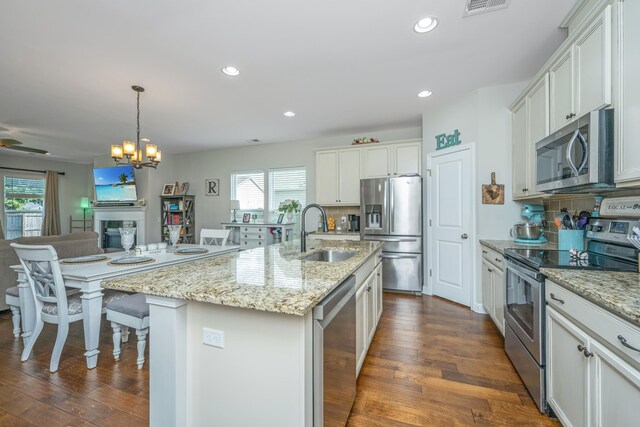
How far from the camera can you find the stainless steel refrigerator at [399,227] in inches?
158

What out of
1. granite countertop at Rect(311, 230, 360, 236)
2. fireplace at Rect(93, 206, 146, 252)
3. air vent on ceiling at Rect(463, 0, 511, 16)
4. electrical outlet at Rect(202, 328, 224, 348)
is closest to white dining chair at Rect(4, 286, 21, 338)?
electrical outlet at Rect(202, 328, 224, 348)

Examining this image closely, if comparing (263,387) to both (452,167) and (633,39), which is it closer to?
(633,39)

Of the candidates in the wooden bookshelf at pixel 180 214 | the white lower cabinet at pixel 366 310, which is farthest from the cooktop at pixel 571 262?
the wooden bookshelf at pixel 180 214

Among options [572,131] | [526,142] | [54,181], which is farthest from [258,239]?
[54,181]

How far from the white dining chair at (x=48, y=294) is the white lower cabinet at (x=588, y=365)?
10.6 feet

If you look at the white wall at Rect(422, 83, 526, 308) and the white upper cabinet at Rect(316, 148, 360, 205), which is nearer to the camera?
the white wall at Rect(422, 83, 526, 308)

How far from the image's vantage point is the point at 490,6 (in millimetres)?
1949

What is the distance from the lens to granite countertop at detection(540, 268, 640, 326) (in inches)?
39.0

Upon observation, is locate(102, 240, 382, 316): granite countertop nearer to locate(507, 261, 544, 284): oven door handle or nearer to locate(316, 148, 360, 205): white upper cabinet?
locate(507, 261, 544, 284): oven door handle

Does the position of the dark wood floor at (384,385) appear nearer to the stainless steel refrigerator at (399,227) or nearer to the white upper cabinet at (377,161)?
the stainless steel refrigerator at (399,227)

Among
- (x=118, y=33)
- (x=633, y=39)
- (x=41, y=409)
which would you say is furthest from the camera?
(x=118, y=33)

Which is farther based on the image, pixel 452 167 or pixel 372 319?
pixel 452 167

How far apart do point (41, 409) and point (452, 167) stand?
439 centimetres

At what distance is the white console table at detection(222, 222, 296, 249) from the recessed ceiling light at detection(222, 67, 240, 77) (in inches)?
118
